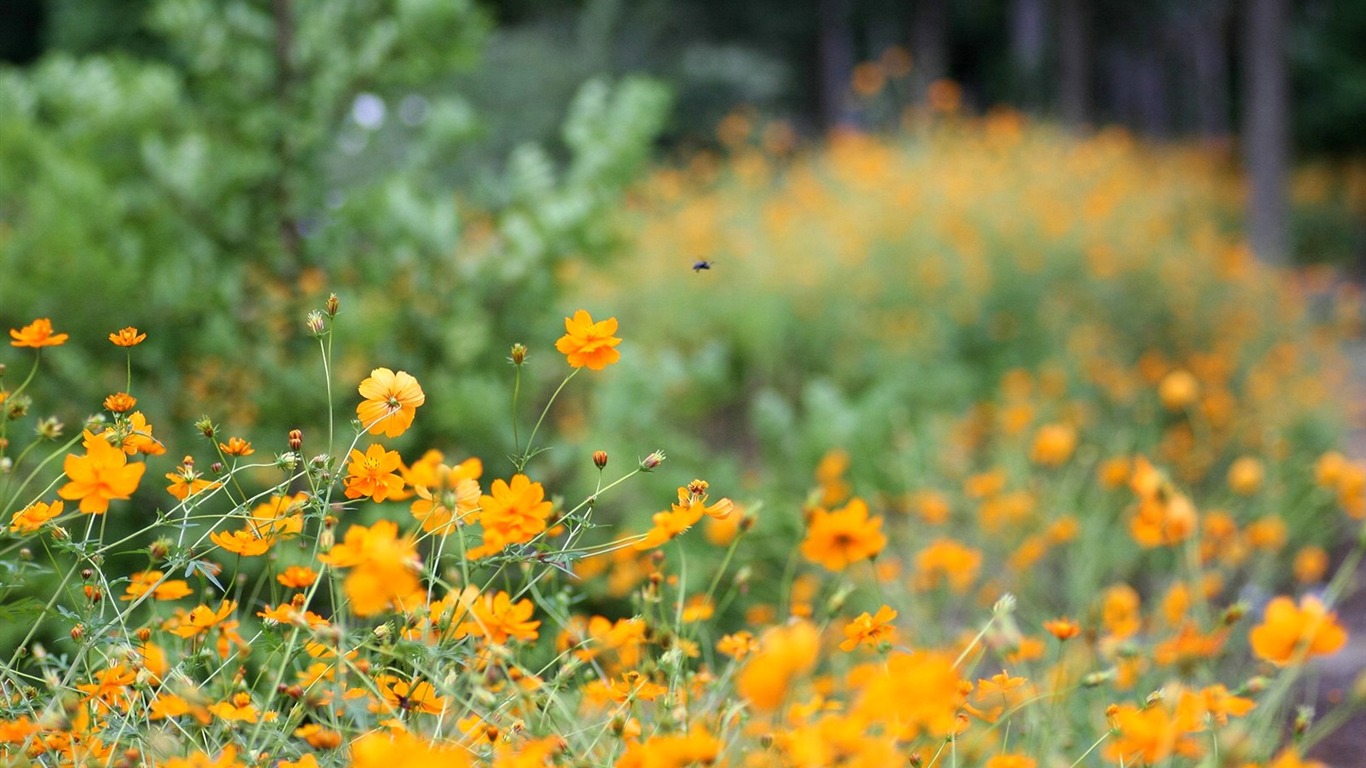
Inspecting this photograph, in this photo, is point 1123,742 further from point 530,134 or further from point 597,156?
point 530,134

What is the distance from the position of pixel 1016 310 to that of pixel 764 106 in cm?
953

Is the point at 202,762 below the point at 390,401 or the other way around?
below

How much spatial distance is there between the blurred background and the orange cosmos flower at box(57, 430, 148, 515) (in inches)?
60.5

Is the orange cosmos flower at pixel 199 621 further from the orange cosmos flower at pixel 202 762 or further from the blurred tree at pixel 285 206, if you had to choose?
the blurred tree at pixel 285 206

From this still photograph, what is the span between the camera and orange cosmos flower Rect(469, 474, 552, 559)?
0.88 m

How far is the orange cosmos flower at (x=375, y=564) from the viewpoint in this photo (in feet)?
2.22

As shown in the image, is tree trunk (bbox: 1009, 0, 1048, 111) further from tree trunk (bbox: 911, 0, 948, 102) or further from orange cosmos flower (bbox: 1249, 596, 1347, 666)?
orange cosmos flower (bbox: 1249, 596, 1347, 666)

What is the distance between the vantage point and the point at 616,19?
1251cm

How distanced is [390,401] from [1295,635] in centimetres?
74

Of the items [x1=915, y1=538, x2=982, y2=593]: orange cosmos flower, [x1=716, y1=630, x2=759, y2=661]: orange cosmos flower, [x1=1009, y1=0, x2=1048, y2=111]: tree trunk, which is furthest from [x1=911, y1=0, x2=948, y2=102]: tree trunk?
[x1=716, y1=630, x2=759, y2=661]: orange cosmos flower

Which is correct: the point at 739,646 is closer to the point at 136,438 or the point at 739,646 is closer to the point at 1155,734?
the point at 1155,734

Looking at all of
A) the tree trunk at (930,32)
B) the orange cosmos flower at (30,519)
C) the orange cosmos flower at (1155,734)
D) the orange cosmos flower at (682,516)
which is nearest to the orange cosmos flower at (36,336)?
the orange cosmos flower at (30,519)

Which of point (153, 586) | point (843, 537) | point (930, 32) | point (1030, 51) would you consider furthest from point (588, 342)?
point (930, 32)

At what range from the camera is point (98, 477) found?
854mm
